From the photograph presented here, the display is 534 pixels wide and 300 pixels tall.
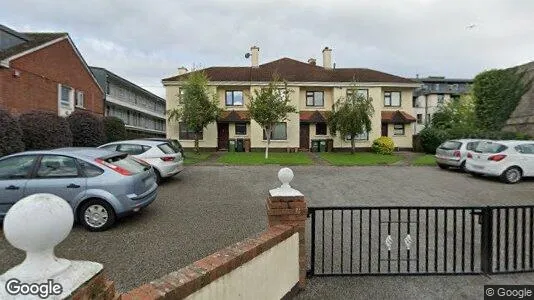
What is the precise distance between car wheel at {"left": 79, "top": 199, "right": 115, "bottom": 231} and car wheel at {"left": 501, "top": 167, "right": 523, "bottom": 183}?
13743 mm

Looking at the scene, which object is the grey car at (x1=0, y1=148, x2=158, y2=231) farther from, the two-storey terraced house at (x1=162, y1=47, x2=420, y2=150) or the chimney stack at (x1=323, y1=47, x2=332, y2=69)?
the chimney stack at (x1=323, y1=47, x2=332, y2=69)

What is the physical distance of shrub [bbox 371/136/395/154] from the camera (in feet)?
83.9

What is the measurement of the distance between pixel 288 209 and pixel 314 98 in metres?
25.4

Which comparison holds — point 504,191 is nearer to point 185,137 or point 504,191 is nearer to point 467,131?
point 467,131

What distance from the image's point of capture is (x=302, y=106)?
93.3 feet

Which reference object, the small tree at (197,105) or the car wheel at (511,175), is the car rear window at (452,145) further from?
the small tree at (197,105)

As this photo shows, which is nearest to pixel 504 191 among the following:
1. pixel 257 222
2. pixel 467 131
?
pixel 257 222

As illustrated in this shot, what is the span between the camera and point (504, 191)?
10.8m

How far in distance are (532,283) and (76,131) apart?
20.0 metres

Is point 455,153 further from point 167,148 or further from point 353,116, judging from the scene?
point 167,148

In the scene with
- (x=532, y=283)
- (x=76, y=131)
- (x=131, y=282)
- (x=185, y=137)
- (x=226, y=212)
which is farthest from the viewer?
(x=185, y=137)

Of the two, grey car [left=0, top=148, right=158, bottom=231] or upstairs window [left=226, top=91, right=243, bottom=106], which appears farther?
upstairs window [left=226, top=91, right=243, bottom=106]

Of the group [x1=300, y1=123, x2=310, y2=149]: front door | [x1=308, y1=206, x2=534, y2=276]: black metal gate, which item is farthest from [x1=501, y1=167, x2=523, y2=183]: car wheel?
→ [x1=300, y1=123, x2=310, y2=149]: front door

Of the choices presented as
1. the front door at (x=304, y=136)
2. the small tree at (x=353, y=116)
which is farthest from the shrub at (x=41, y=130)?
the front door at (x=304, y=136)
